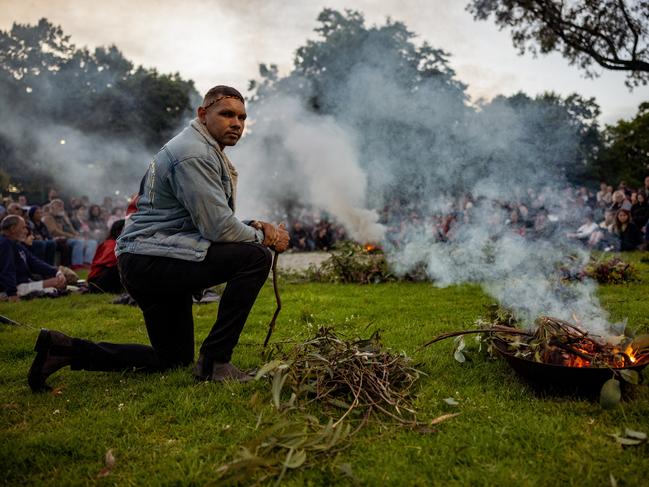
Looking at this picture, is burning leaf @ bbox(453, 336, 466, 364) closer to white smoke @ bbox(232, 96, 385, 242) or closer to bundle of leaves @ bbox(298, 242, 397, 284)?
bundle of leaves @ bbox(298, 242, 397, 284)

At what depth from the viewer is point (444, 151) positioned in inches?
650

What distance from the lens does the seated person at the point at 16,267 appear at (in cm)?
815

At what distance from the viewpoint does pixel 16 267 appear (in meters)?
8.51

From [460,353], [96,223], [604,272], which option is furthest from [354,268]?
[96,223]

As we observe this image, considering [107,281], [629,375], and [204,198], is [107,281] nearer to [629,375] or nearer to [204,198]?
[204,198]

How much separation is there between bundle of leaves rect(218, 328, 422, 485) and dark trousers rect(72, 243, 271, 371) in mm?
495

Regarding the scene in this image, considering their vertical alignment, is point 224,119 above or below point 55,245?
above

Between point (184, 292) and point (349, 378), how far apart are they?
1.34 m

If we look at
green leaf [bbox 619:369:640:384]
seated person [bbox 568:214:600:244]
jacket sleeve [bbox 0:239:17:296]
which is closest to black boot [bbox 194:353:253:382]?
green leaf [bbox 619:369:640:384]

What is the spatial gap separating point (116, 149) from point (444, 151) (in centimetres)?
1909

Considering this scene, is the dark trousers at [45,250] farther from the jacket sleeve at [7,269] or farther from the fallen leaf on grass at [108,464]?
the fallen leaf on grass at [108,464]

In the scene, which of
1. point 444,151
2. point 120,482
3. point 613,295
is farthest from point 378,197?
point 120,482

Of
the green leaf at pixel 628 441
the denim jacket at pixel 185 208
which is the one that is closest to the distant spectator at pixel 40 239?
the denim jacket at pixel 185 208

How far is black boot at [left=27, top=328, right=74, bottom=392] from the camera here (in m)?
3.38
